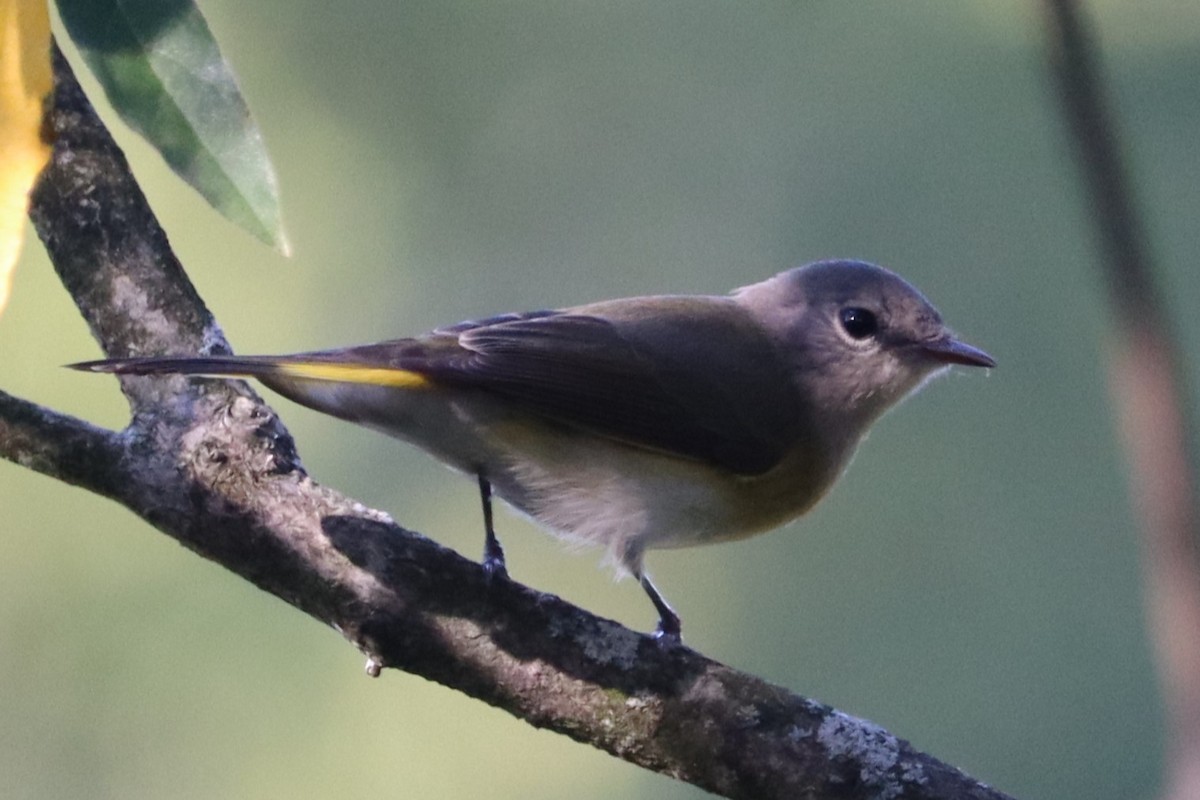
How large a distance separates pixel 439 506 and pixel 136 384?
2614mm

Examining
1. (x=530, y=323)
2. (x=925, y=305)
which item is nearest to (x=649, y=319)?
(x=530, y=323)

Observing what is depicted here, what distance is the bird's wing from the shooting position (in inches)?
70.7

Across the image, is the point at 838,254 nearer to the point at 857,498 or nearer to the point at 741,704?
the point at 857,498

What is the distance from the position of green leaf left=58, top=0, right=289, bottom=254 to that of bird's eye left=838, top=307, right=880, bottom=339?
121 centimetres

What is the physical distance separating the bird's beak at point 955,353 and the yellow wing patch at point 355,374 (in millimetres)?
875

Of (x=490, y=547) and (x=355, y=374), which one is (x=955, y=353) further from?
(x=355, y=374)

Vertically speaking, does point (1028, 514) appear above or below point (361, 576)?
above

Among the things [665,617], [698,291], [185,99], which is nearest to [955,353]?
[665,617]

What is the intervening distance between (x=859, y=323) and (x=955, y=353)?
7.0 inches

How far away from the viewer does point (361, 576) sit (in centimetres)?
143

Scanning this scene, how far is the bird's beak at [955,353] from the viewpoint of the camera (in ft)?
6.80

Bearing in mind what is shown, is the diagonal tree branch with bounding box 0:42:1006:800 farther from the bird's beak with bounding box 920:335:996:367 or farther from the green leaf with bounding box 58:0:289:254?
the bird's beak with bounding box 920:335:996:367

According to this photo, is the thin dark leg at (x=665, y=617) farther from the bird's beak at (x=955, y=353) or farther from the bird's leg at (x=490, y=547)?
the bird's beak at (x=955, y=353)

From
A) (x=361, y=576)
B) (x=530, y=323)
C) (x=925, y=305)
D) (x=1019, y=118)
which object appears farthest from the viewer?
(x=1019, y=118)
